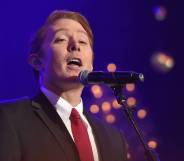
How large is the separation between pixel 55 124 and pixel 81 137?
16cm

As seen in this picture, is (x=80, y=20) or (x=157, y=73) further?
(x=157, y=73)

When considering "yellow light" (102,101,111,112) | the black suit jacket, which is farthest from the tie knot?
"yellow light" (102,101,111,112)

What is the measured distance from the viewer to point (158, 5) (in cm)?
446

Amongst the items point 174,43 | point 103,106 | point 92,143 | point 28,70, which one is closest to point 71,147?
point 92,143

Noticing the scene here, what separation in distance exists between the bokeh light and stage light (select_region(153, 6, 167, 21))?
0.33 metres

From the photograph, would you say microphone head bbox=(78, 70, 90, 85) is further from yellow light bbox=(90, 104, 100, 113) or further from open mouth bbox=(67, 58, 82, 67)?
yellow light bbox=(90, 104, 100, 113)

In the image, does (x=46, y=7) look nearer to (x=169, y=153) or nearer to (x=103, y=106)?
(x=103, y=106)

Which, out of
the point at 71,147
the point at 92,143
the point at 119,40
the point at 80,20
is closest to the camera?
the point at 71,147

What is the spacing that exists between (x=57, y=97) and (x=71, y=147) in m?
0.34

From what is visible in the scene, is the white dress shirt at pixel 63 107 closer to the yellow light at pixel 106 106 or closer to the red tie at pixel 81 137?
the red tie at pixel 81 137

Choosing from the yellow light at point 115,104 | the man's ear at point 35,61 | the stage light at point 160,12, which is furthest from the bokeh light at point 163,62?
the man's ear at point 35,61

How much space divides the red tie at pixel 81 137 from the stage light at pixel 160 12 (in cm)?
209

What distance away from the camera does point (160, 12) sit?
4.44 meters

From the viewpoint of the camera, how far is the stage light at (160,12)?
4.44 metres
